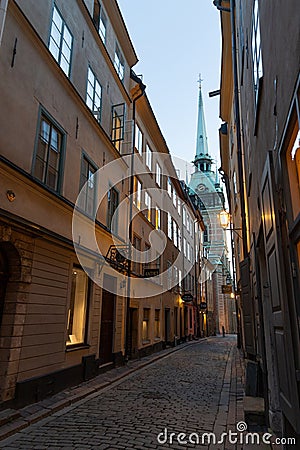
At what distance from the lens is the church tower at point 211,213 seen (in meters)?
47.8

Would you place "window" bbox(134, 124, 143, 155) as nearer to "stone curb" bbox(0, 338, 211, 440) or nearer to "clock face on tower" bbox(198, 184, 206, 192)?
"stone curb" bbox(0, 338, 211, 440)

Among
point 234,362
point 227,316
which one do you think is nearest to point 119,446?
point 234,362

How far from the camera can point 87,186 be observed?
10875mm

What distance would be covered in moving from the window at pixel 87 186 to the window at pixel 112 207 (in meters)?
1.44

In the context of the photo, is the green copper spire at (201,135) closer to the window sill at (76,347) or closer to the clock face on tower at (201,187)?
the clock face on tower at (201,187)

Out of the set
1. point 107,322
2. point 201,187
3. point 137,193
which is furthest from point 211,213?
point 107,322

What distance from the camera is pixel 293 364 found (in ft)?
9.05

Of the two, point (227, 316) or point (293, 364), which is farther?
point (227, 316)

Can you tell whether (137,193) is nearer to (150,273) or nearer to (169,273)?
(150,273)

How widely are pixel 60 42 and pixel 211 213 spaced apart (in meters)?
48.4

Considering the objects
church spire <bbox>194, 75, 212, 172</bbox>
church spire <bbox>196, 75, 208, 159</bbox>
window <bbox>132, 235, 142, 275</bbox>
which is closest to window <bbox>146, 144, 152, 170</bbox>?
window <bbox>132, 235, 142, 275</bbox>

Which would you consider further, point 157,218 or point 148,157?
point 157,218

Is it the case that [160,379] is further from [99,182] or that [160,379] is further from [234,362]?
[99,182]

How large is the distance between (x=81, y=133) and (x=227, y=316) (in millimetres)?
43608
